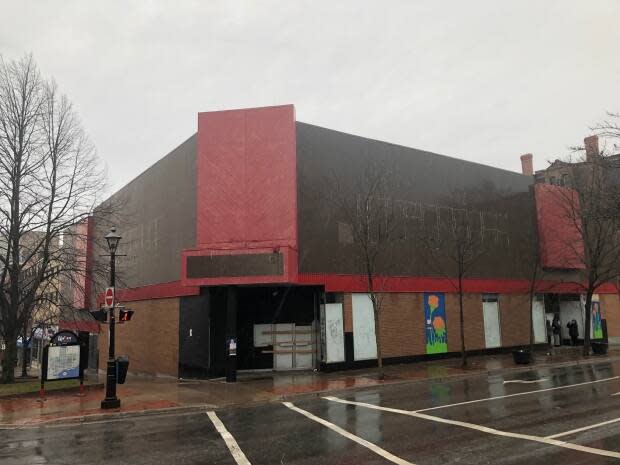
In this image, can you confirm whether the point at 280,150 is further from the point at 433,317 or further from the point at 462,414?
the point at 462,414

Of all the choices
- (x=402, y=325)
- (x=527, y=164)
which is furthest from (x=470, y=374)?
(x=527, y=164)

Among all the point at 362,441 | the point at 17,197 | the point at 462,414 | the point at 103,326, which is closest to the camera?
the point at 362,441

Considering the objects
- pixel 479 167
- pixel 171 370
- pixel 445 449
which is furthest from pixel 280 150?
pixel 445 449

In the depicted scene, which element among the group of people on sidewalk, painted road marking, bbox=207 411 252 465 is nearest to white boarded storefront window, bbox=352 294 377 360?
painted road marking, bbox=207 411 252 465

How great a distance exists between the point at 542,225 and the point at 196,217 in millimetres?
22041

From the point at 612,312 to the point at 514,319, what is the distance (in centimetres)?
1238

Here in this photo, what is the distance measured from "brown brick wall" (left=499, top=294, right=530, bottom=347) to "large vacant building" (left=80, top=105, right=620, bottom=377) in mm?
116

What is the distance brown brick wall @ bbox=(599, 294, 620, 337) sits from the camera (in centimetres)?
3583

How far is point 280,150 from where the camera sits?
2236 cm

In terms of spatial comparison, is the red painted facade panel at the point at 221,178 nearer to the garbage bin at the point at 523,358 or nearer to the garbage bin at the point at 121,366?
the garbage bin at the point at 121,366

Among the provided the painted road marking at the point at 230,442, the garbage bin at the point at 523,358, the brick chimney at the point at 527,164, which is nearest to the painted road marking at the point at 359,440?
the painted road marking at the point at 230,442

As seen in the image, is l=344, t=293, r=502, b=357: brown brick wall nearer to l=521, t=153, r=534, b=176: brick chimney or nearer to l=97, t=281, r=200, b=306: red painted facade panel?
l=97, t=281, r=200, b=306: red painted facade panel

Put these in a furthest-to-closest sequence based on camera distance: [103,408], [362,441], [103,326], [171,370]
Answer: [103,326], [171,370], [103,408], [362,441]

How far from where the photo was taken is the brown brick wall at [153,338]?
23.7m
